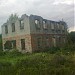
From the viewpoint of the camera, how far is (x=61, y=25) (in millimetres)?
38688

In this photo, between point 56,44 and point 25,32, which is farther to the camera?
point 56,44

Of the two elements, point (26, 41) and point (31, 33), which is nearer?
point (31, 33)

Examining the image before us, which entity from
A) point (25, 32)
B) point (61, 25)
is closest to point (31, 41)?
point (25, 32)

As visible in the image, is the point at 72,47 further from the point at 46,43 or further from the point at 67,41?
the point at 67,41

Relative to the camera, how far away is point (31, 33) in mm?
30844

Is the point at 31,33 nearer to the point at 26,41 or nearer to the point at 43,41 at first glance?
the point at 26,41

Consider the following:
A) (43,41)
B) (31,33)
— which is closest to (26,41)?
(31,33)

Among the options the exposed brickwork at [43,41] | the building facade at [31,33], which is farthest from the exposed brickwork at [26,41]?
the exposed brickwork at [43,41]

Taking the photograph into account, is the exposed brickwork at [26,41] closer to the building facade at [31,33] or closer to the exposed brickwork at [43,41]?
the building facade at [31,33]

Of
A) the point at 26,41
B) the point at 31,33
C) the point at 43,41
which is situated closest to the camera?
the point at 31,33

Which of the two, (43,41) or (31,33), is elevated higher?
(31,33)

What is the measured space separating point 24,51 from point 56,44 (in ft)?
22.3

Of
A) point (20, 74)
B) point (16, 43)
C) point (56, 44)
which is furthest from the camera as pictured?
point (56, 44)

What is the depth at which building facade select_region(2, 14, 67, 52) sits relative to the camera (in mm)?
30902
